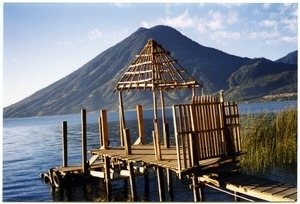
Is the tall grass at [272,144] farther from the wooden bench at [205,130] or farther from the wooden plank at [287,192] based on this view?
the wooden plank at [287,192]

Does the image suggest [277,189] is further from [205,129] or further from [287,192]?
[205,129]

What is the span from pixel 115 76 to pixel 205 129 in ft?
514

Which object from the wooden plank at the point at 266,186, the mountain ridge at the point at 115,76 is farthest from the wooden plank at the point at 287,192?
the mountain ridge at the point at 115,76

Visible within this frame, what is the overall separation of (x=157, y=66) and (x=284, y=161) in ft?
19.3

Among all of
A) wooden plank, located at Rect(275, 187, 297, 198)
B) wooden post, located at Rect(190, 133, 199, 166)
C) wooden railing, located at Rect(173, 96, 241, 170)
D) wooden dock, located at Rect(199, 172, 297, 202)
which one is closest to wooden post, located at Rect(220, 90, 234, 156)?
wooden railing, located at Rect(173, 96, 241, 170)

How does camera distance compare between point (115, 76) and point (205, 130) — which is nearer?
Result: point (205, 130)

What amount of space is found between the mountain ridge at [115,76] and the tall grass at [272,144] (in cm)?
9965

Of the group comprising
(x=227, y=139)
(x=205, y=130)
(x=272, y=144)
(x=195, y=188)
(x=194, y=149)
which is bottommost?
(x=195, y=188)

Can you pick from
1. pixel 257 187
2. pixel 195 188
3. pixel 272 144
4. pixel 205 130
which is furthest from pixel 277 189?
pixel 272 144

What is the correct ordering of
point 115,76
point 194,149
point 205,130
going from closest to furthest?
point 194,149 < point 205,130 < point 115,76

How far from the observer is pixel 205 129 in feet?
31.4

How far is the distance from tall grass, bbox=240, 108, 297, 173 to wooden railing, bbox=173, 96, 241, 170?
4374 mm

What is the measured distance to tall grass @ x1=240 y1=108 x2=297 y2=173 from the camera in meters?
14.1

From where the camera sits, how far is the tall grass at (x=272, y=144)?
14.1 meters
